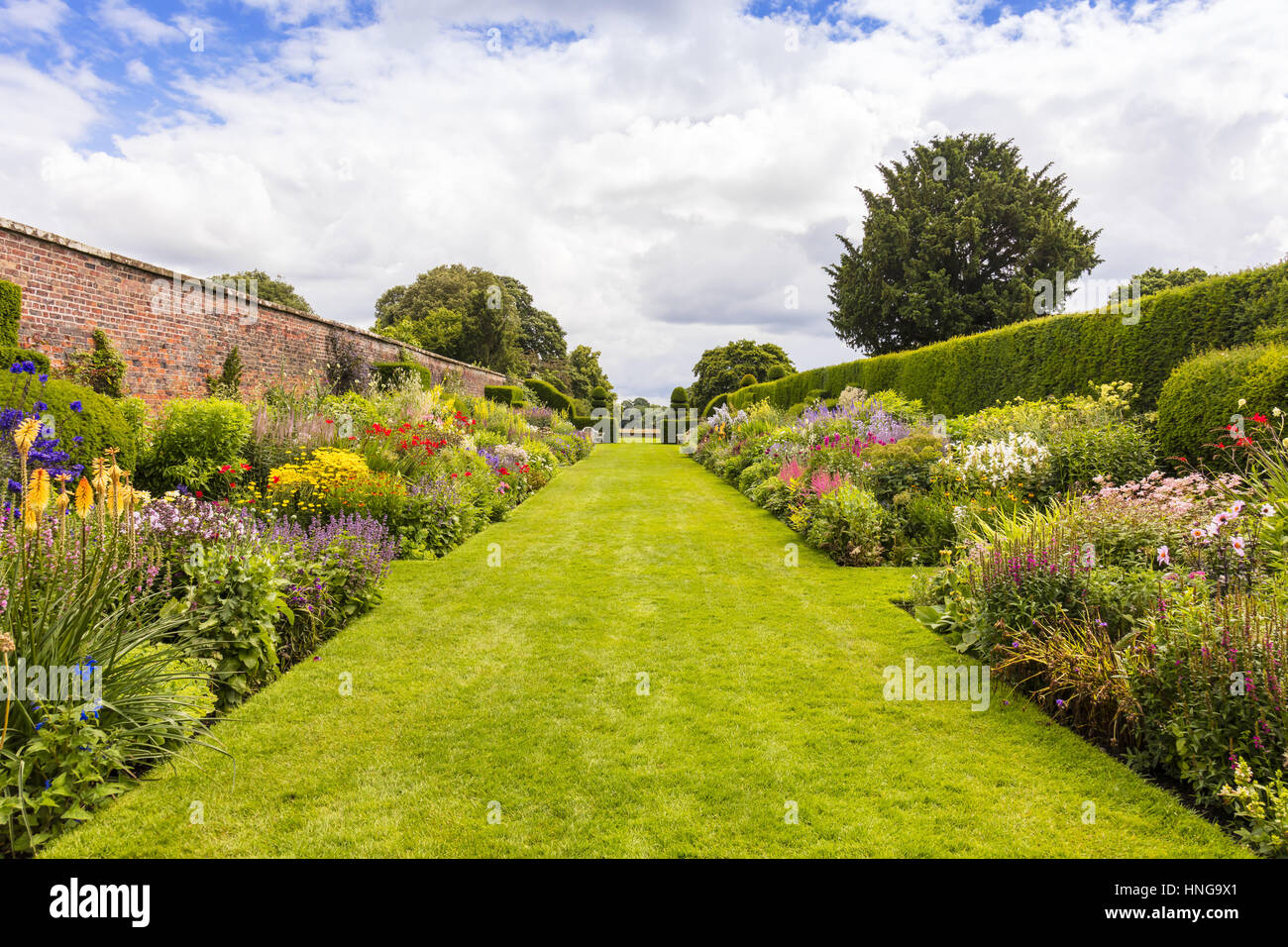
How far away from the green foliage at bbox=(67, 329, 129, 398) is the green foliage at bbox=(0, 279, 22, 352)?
1551 millimetres

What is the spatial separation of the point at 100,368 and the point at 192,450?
2.86m

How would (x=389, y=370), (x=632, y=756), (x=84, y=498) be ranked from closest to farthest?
(x=84, y=498)
(x=632, y=756)
(x=389, y=370)

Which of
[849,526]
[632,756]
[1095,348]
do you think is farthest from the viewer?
[1095,348]

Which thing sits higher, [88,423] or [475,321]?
[475,321]

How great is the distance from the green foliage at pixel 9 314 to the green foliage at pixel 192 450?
1.49 meters

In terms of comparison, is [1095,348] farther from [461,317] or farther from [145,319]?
[461,317]

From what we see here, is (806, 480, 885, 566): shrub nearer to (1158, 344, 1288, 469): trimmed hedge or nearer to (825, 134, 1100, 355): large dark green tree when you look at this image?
(1158, 344, 1288, 469): trimmed hedge

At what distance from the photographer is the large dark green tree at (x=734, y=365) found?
137 ft

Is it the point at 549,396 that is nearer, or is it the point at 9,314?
the point at 9,314

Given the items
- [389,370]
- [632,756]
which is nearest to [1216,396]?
[632,756]

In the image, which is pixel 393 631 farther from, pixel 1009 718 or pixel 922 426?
pixel 922 426

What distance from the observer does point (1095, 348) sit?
357 inches

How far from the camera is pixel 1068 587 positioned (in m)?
3.94

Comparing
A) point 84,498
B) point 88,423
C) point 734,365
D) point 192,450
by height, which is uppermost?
point 734,365
